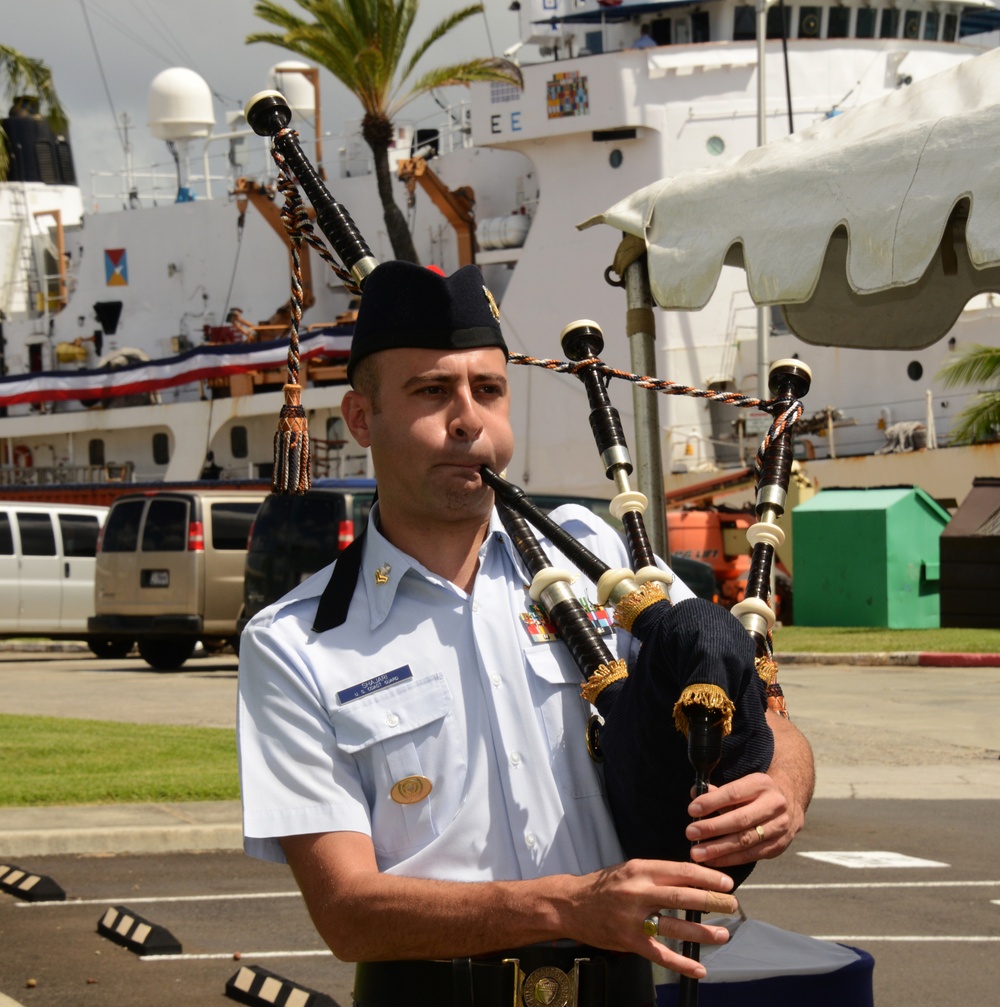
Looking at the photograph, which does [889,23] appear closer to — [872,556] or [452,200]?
[452,200]

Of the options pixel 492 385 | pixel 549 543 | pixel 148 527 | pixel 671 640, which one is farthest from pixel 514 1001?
pixel 148 527

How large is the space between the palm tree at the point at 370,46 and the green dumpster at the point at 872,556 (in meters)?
12.3

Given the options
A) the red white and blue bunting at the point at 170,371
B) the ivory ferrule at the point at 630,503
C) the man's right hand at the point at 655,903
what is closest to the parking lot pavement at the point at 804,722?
the ivory ferrule at the point at 630,503

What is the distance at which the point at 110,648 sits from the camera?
21688 millimetres

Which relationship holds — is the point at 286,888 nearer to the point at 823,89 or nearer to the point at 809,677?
the point at 809,677

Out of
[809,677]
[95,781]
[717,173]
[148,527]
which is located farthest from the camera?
[148,527]

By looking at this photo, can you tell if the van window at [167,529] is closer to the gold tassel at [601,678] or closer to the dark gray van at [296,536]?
the dark gray van at [296,536]

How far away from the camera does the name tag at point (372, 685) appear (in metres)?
2.62

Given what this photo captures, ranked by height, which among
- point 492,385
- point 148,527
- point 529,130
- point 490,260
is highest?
point 529,130

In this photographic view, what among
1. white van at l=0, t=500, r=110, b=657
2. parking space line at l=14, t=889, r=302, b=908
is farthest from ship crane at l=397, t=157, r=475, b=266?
parking space line at l=14, t=889, r=302, b=908

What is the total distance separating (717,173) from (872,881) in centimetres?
380

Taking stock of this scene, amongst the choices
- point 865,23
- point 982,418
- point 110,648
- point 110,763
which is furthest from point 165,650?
point 865,23

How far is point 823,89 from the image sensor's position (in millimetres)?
32781

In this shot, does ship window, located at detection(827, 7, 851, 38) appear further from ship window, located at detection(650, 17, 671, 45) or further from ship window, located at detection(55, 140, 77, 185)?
ship window, located at detection(55, 140, 77, 185)
